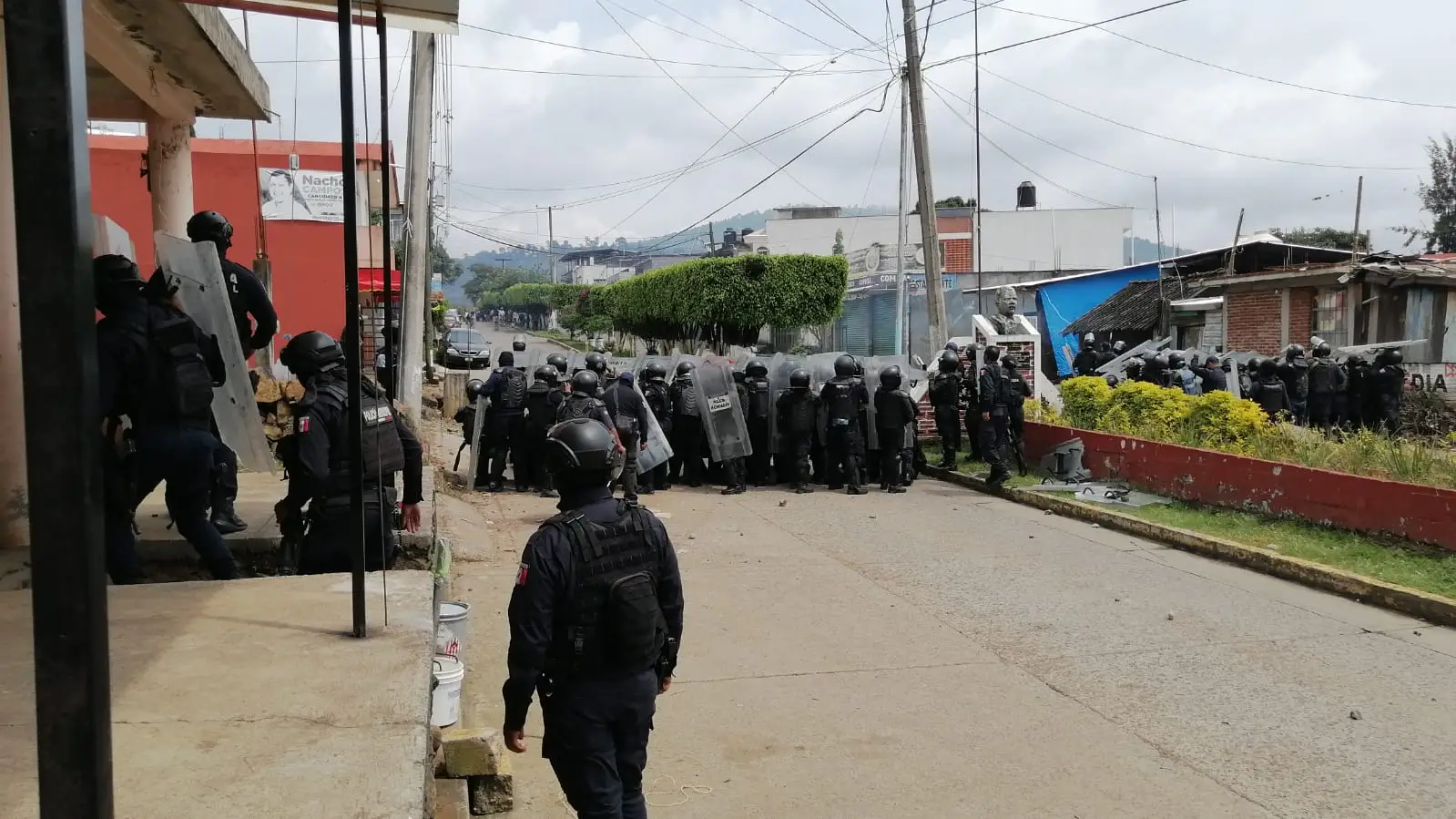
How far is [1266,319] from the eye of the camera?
66.6 feet

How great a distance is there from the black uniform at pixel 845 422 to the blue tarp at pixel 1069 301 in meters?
14.0

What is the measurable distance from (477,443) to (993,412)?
6.43 m

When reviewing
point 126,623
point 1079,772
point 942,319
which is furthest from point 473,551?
point 942,319

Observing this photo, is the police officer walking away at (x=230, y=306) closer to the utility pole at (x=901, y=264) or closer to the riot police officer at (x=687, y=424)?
the riot police officer at (x=687, y=424)

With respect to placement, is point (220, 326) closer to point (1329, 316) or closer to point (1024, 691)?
point (1024, 691)

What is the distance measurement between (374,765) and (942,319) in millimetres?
14568

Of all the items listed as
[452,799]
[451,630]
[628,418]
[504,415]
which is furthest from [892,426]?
[452,799]

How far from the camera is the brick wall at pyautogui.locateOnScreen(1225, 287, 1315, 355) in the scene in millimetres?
19297

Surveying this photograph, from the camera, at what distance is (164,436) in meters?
5.15

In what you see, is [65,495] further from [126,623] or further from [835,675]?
[835,675]

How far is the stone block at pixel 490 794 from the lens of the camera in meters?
4.22

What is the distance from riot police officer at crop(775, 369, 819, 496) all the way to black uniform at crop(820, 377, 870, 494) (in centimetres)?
22

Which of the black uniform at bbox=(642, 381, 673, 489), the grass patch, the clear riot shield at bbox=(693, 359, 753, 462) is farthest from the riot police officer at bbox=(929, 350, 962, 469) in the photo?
the grass patch

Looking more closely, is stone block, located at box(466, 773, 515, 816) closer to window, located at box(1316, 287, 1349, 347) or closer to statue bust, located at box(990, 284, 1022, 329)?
statue bust, located at box(990, 284, 1022, 329)
